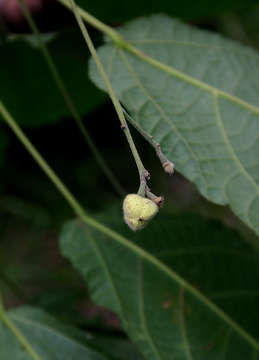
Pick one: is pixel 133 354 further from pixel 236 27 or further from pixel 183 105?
pixel 236 27

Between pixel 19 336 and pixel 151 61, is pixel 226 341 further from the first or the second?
pixel 151 61

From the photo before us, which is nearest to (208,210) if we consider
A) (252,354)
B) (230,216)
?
(230,216)

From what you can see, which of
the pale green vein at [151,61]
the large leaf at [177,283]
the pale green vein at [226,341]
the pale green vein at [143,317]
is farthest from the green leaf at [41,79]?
the pale green vein at [226,341]

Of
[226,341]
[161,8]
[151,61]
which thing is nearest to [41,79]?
[161,8]

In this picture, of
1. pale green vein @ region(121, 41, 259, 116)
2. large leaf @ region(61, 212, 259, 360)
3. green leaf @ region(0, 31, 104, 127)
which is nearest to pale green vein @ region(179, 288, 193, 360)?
large leaf @ region(61, 212, 259, 360)

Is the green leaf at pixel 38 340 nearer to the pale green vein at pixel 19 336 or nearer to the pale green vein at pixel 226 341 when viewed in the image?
the pale green vein at pixel 19 336

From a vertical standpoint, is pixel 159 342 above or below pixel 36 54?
below

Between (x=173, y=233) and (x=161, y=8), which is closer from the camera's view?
(x=173, y=233)
